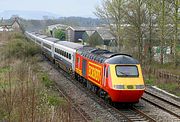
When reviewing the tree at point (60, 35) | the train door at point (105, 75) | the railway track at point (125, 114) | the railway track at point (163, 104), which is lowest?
the railway track at point (163, 104)

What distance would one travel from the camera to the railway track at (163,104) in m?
16.8

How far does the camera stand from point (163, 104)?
18.6m

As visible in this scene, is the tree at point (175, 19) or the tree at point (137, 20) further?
the tree at point (137, 20)

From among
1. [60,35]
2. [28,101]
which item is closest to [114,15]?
[28,101]

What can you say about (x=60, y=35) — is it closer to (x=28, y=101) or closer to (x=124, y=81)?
(x=124, y=81)

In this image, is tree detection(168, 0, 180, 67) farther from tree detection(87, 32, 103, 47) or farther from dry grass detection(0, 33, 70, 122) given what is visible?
tree detection(87, 32, 103, 47)

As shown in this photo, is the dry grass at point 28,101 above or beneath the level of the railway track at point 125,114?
above

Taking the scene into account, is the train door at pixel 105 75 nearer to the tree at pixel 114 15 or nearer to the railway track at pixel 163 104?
the railway track at pixel 163 104

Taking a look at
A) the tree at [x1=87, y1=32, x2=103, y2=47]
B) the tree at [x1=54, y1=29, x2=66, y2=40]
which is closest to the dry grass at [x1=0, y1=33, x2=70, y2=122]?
the tree at [x1=87, y1=32, x2=103, y2=47]

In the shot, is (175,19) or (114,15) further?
(114,15)

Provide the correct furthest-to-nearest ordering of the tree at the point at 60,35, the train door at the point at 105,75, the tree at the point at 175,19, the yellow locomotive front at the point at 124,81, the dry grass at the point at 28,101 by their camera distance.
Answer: the tree at the point at 60,35, the tree at the point at 175,19, the train door at the point at 105,75, the yellow locomotive front at the point at 124,81, the dry grass at the point at 28,101

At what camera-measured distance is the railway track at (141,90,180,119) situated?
55.3ft

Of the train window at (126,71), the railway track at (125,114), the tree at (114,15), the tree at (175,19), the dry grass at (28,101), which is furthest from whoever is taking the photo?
the tree at (114,15)

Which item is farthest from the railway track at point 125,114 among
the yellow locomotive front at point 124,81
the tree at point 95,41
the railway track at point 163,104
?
the tree at point 95,41
